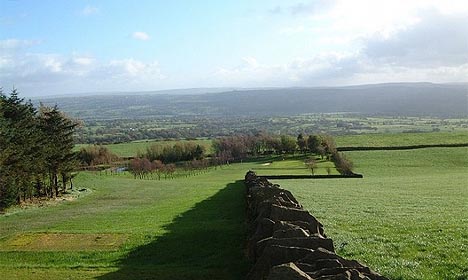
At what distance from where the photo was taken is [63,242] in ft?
86.6

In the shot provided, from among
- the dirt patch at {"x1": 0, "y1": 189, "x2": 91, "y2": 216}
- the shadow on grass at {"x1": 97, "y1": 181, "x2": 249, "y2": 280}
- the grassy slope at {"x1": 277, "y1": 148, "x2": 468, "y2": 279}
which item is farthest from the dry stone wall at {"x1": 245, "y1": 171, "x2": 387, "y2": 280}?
the dirt patch at {"x1": 0, "y1": 189, "x2": 91, "y2": 216}

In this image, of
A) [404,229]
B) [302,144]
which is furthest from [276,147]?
[404,229]

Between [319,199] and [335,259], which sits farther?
[319,199]

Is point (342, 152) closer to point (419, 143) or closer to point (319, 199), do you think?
point (419, 143)

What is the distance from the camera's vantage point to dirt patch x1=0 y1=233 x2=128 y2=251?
24.9 metres

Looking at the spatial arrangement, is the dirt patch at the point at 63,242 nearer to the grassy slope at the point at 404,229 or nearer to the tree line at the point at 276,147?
the grassy slope at the point at 404,229

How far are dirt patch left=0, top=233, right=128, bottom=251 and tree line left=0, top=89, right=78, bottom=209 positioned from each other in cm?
1370

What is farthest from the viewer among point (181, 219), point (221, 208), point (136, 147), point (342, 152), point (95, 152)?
point (136, 147)

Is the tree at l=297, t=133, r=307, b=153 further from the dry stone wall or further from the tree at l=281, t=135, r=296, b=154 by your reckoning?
the dry stone wall

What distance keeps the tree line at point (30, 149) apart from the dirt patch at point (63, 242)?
13.7 metres

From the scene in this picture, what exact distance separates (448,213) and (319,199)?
12598mm

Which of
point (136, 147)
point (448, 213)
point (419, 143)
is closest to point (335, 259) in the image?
point (448, 213)

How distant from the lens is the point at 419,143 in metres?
107

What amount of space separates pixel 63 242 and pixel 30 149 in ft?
73.3
